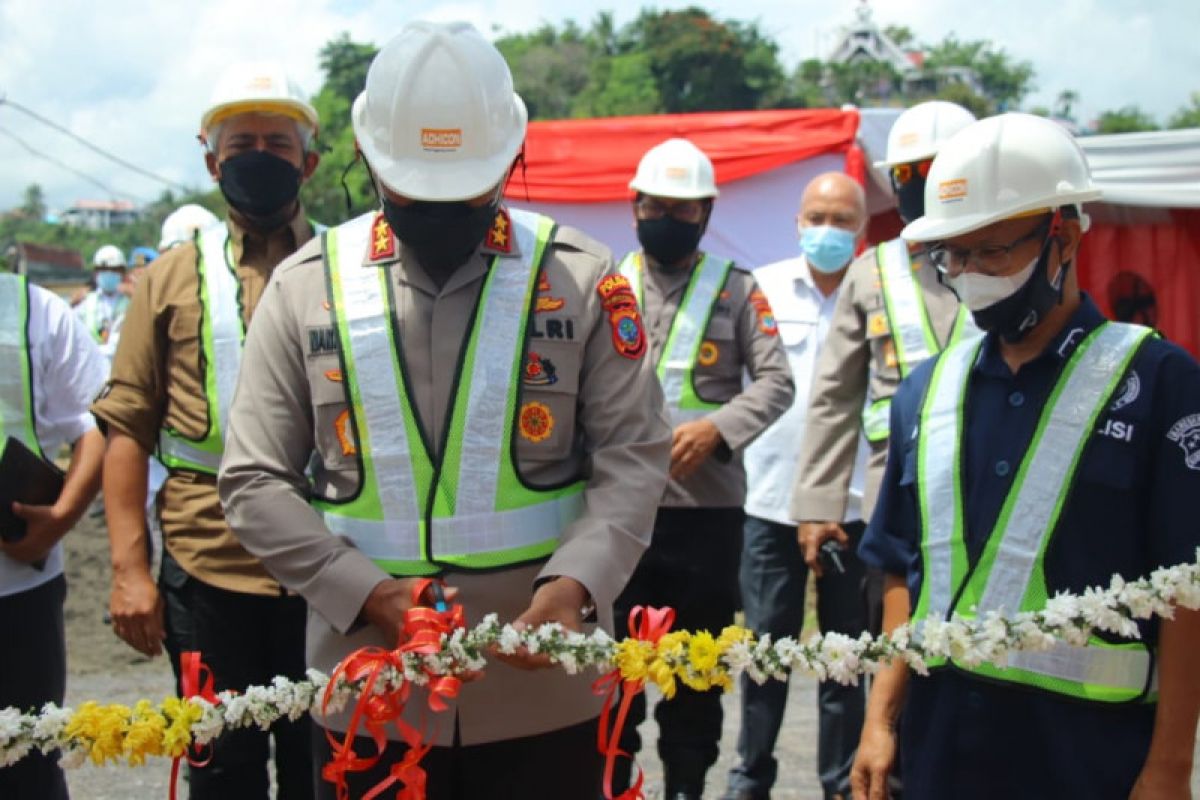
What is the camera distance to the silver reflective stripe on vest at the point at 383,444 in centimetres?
276

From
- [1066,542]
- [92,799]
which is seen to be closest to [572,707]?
[1066,542]

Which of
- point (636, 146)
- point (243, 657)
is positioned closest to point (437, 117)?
point (243, 657)

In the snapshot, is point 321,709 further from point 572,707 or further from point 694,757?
point 694,757

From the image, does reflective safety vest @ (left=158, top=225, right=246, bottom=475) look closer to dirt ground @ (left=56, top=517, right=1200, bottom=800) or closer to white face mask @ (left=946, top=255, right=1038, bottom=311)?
white face mask @ (left=946, top=255, right=1038, bottom=311)

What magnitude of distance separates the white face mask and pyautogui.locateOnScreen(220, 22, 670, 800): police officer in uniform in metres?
0.71

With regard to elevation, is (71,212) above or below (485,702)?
above

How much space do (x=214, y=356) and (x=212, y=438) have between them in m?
0.23

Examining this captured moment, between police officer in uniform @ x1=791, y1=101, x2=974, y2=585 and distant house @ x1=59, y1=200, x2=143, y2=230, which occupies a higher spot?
distant house @ x1=59, y1=200, x2=143, y2=230

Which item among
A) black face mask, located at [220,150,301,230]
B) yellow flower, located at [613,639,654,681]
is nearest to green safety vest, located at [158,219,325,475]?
black face mask, located at [220,150,301,230]

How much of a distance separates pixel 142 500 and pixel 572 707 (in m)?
1.60

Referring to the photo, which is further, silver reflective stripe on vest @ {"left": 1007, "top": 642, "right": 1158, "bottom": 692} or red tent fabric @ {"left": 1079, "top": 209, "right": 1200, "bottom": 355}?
red tent fabric @ {"left": 1079, "top": 209, "right": 1200, "bottom": 355}

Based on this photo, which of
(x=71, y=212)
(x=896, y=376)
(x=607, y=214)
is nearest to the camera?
(x=896, y=376)

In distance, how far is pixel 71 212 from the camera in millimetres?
131625

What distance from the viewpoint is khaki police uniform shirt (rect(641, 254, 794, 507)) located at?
16.6ft
